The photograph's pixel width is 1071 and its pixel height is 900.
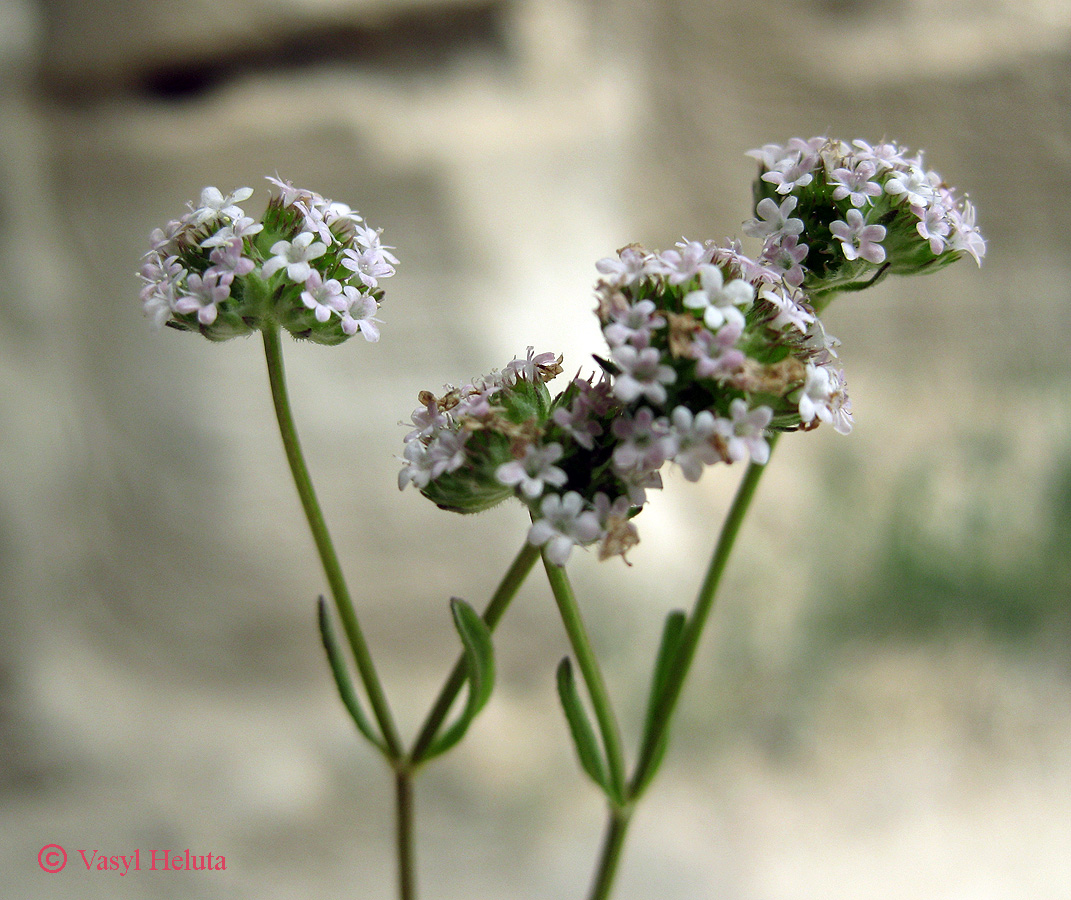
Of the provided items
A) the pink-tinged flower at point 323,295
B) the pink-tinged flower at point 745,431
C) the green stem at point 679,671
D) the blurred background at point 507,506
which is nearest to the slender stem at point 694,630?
the green stem at point 679,671

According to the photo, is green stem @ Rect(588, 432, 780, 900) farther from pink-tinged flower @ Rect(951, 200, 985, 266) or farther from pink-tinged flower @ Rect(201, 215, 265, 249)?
pink-tinged flower @ Rect(201, 215, 265, 249)

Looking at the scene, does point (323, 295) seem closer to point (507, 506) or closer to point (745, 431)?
point (745, 431)

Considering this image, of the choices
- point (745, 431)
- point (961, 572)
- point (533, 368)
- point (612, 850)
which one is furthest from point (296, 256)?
point (961, 572)

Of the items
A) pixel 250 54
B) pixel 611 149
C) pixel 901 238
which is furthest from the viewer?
pixel 611 149

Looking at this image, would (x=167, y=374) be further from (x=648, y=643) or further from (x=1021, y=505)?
(x=1021, y=505)

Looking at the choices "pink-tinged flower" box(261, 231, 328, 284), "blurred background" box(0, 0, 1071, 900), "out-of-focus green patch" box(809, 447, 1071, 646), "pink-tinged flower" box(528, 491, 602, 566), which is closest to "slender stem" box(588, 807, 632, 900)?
"pink-tinged flower" box(528, 491, 602, 566)

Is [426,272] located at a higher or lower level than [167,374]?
higher

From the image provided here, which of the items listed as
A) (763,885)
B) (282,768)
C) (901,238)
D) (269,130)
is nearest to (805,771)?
(763,885)
